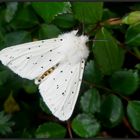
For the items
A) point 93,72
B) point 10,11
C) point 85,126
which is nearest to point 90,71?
point 93,72

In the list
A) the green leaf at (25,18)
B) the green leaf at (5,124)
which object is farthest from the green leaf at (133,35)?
the green leaf at (5,124)

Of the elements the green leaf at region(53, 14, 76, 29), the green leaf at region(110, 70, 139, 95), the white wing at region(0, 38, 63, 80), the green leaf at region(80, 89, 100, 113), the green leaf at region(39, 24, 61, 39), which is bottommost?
the green leaf at region(80, 89, 100, 113)

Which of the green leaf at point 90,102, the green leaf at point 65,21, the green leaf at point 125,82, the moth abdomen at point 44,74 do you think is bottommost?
the green leaf at point 90,102

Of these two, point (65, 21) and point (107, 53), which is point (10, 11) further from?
point (107, 53)

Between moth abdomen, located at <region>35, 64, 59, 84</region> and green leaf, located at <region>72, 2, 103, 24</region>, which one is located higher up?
green leaf, located at <region>72, 2, 103, 24</region>

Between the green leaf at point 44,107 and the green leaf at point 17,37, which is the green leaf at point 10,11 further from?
the green leaf at point 44,107

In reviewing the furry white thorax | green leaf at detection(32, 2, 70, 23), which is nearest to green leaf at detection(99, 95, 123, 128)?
the furry white thorax

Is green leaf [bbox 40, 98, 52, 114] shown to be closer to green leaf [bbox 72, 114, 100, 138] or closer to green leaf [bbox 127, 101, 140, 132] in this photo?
green leaf [bbox 72, 114, 100, 138]
